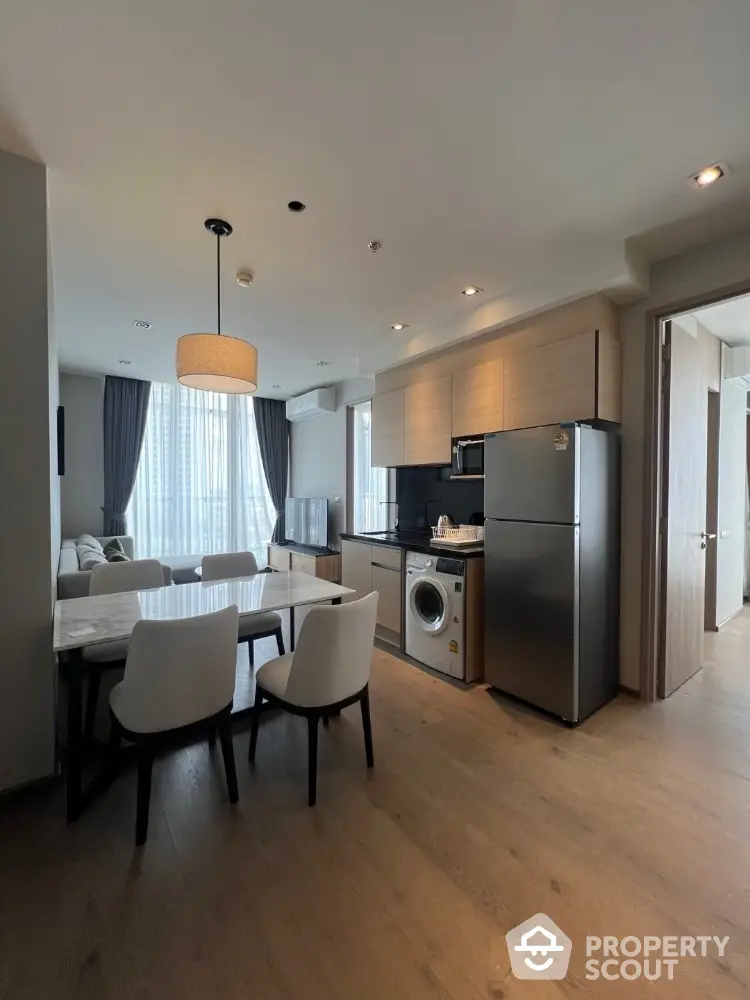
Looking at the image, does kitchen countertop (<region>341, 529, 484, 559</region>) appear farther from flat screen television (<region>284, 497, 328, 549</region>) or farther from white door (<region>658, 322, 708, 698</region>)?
flat screen television (<region>284, 497, 328, 549</region>)

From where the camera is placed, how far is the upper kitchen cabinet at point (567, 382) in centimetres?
260

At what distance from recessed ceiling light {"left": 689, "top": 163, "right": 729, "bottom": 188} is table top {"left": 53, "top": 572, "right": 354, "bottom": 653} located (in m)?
2.64

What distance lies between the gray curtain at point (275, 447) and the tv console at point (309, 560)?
62cm

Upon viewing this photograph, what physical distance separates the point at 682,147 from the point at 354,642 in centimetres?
251

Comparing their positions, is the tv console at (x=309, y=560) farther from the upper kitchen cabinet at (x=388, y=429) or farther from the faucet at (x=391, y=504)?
the upper kitchen cabinet at (x=388, y=429)

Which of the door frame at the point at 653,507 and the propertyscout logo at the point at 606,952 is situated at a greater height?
the door frame at the point at 653,507

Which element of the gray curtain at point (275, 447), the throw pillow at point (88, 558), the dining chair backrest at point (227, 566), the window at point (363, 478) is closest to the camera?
the dining chair backrest at point (227, 566)

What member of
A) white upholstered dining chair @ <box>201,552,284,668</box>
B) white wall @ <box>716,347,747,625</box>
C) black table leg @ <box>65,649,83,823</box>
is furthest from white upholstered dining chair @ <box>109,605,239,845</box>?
white wall @ <box>716,347,747,625</box>

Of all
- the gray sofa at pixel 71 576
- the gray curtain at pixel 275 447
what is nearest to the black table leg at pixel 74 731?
the gray sofa at pixel 71 576

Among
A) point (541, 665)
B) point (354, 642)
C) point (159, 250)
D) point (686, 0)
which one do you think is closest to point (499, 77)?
point (686, 0)

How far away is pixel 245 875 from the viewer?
1521 millimetres

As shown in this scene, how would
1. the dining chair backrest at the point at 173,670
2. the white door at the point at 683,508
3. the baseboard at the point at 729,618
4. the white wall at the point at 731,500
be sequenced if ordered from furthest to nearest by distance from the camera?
1. the baseboard at the point at 729,618
2. the white wall at the point at 731,500
3. the white door at the point at 683,508
4. the dining chair backrest at the point at 173,670

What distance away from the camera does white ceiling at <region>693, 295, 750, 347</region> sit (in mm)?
2941

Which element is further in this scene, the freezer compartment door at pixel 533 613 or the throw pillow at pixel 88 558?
the throw pillow at pixel 88 558
